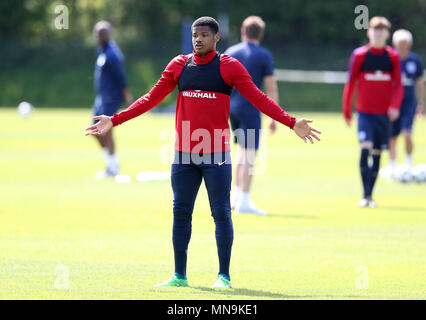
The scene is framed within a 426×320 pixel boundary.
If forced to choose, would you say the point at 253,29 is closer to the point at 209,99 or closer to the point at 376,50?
the point at 376,50

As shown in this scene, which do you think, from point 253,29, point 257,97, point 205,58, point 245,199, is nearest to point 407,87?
point 253,29

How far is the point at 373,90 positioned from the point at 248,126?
215 cm

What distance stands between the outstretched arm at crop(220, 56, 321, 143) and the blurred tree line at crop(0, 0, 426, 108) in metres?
44.4

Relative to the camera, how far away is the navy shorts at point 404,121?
17141mm

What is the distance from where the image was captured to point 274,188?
50.7 ft

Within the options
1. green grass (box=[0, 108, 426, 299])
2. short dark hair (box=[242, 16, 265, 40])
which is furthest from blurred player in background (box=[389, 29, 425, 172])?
short dark hair (box=[242, 16, 265, 40])

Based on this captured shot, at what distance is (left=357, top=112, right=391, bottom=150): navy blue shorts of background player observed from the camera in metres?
12.9

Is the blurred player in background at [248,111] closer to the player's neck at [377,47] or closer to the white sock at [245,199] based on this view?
the white sock at [245,199]

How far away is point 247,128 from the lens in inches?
474

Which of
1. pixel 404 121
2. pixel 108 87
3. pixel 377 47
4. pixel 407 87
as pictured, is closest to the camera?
pixel 377 47
